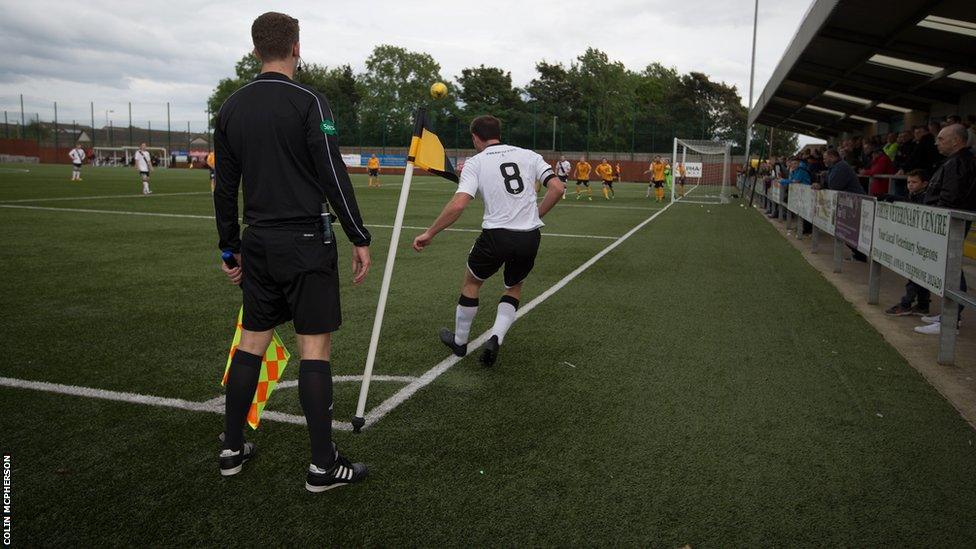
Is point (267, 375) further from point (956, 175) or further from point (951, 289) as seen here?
point (956, 175)

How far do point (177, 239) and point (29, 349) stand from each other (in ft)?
23.9

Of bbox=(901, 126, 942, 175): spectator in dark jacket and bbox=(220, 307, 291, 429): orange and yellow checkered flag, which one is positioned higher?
bbox=(901, 126, 942, 175): spectator in dark jacket

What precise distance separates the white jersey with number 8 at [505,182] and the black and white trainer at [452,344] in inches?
40.0

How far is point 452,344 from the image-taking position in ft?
17.9

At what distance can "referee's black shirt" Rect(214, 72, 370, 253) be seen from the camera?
2.95 m

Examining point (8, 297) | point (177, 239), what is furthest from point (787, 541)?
point (177, 239)

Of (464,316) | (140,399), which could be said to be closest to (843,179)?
(464,316)

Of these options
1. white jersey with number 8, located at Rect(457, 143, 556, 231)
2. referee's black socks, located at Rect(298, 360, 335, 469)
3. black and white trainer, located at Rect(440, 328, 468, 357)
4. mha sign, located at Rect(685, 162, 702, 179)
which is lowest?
black and white trainer, located at Rect(440, 328, 468, 357)

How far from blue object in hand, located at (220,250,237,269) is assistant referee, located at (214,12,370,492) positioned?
2.5 inches

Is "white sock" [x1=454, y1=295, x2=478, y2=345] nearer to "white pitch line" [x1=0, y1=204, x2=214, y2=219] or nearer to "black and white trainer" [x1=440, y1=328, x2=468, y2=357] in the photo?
"black and white trainer" [x1=440, y1=328, x2=468, y2=357]

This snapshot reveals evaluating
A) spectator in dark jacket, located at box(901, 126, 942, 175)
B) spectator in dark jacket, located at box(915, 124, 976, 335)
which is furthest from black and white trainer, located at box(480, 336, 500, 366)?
spectator in dark jacket, located at box(901, 126, 942, 175)

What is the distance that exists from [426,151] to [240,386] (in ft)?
5.58

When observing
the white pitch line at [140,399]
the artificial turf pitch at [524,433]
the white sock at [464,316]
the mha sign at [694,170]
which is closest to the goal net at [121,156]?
the mha sign at [694,170]

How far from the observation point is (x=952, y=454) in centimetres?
375
